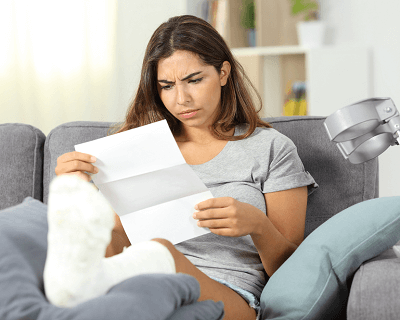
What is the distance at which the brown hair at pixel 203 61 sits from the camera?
1.21m

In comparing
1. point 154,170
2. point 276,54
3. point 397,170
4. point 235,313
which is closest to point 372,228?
point 235,313

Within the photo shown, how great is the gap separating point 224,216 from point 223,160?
306 mm

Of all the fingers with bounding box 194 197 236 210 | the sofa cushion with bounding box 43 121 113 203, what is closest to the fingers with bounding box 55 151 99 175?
the fingers with bounding box 194 197 236 210

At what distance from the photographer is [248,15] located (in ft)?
9.36

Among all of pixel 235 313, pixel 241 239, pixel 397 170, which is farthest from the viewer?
pixel 397 170

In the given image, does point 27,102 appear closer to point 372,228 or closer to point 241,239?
point 241,239

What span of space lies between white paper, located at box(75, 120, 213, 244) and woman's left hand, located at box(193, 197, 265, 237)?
5 cm

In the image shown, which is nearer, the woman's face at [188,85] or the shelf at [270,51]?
the woman's face at [188,85]

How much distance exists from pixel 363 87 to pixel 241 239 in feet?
5.55

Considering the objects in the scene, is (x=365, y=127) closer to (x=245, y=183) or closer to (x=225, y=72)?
(x=245, y=183)

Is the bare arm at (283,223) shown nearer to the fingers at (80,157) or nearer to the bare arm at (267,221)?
the bare arm at (267,221)

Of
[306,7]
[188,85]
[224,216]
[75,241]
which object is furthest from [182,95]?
[306,7]

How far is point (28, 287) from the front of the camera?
0.59 meters

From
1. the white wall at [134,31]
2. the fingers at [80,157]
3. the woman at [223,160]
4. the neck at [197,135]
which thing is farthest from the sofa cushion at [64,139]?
the white wall at [134,31]
